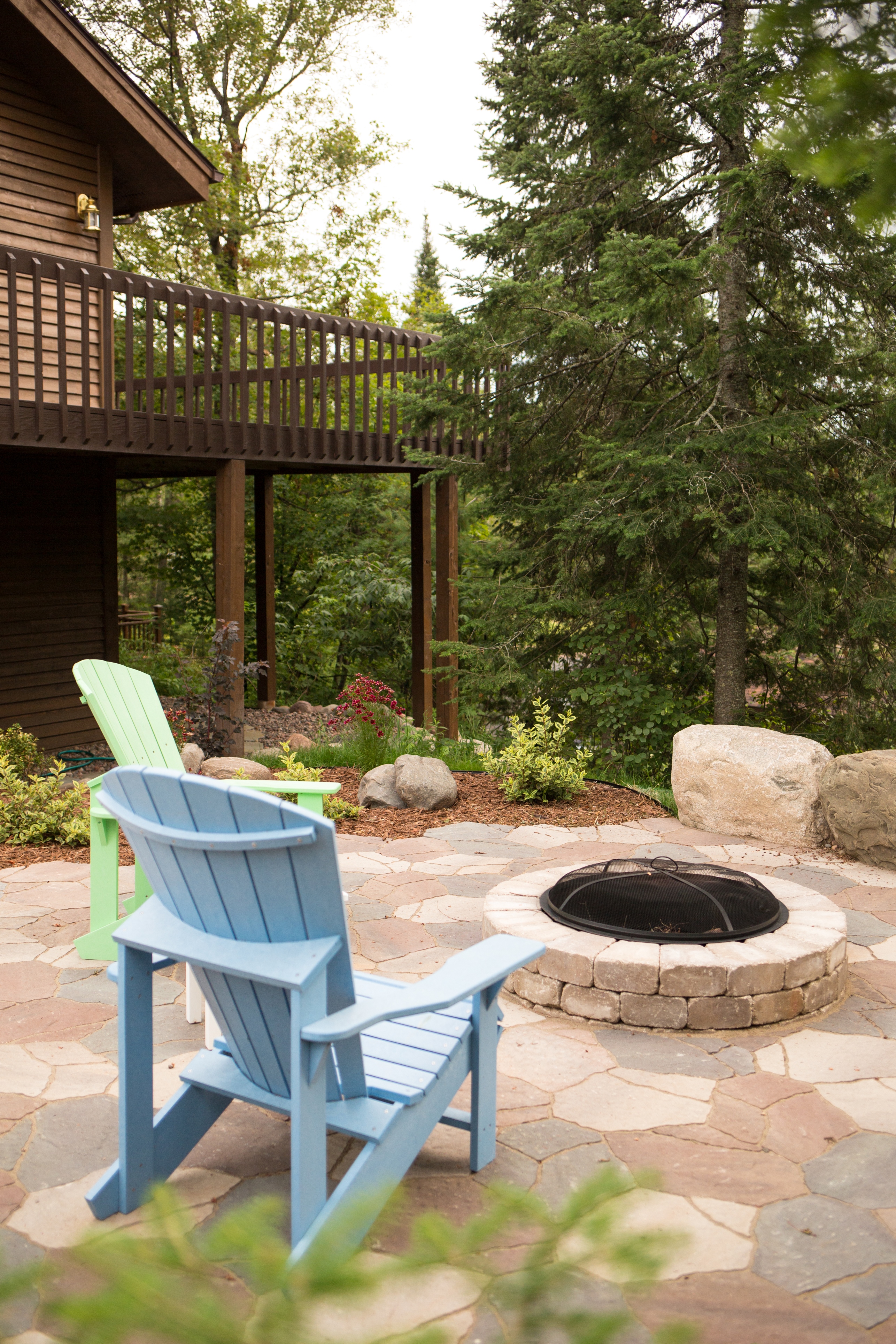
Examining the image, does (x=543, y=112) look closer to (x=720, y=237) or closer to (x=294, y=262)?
(x=720, y=237)

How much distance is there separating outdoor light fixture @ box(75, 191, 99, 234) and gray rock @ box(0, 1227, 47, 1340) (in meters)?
8.98

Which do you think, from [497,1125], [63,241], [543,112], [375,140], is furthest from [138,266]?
[497,1125]

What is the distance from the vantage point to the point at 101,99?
339 inches

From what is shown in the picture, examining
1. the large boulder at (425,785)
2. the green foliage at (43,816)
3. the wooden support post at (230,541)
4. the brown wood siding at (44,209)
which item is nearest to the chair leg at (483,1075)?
the green foliage at (43,816)

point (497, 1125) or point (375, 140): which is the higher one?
point (375, 140)

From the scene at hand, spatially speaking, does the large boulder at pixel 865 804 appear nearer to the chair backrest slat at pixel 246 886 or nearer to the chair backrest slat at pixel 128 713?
the chair backrest slat at pixel 128 713

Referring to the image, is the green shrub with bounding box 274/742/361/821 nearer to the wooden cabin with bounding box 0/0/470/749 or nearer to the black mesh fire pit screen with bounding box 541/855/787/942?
the black mesh fire pit screen with bounding box 541/855/787/942

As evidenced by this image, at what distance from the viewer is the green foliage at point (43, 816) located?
5.58 meters

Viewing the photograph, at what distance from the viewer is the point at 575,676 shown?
327 inches

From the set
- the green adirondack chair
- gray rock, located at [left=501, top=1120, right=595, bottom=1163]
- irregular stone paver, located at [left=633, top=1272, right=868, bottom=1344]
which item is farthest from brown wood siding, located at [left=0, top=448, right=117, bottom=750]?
irregular stone paver, located at [left=633, top=1272, right=868, bottom=1344]

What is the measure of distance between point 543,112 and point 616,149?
1.04 meters

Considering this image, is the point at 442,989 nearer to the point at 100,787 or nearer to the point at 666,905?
the point at 666,905

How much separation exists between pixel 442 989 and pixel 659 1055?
1.33m

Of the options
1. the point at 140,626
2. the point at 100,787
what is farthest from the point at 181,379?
the point at 140,626
